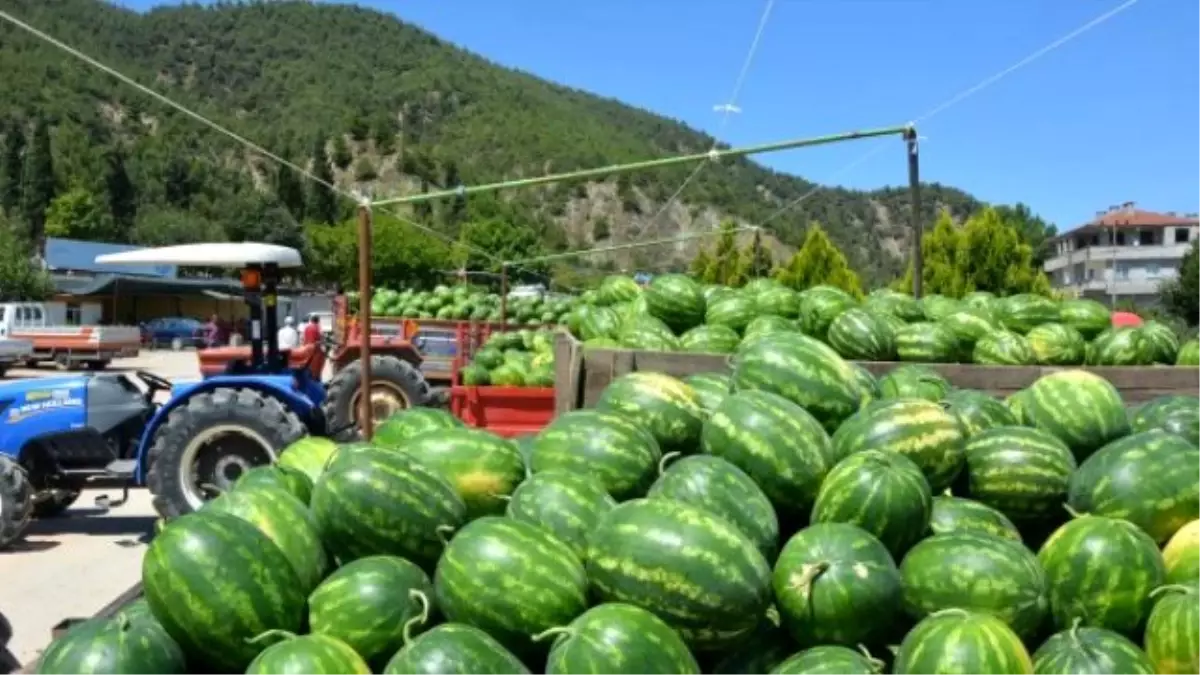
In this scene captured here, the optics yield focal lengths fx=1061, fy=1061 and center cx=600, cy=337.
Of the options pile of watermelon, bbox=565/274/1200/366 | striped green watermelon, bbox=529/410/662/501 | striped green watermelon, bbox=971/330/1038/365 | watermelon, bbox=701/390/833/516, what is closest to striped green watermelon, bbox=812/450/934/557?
watermelon, bbox=701/390/833/516

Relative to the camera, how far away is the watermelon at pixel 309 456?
3.34 m

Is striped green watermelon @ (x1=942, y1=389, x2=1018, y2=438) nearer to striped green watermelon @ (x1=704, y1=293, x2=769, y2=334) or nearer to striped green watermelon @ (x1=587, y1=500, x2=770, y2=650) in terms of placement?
striped green watermelon @ (x1=587, y1=500, x2=770, y2=650)

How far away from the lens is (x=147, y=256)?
356 inches

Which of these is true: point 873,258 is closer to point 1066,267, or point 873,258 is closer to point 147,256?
point 1066,267

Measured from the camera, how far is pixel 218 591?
92.9 inches

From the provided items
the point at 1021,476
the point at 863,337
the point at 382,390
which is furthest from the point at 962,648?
the point at 382,390

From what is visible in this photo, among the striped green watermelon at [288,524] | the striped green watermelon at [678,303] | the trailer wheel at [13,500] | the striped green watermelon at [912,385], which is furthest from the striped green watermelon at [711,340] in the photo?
the trailer wheel at [13,500]

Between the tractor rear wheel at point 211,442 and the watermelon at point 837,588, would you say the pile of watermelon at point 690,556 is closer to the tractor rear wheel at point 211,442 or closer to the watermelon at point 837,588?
the watermelon at point 837,588

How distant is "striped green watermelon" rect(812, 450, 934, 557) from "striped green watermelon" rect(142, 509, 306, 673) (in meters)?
1.36

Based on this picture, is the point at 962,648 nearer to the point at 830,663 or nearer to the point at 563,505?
the point at 830,663

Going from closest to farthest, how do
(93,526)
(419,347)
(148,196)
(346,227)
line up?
(93,526) → (419,347) → (346,227) → (148,196)

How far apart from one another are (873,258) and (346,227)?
7020 centimetres

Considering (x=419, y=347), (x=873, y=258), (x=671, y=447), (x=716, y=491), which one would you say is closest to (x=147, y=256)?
(x=419, y=347)

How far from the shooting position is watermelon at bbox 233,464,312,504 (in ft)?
9.67
